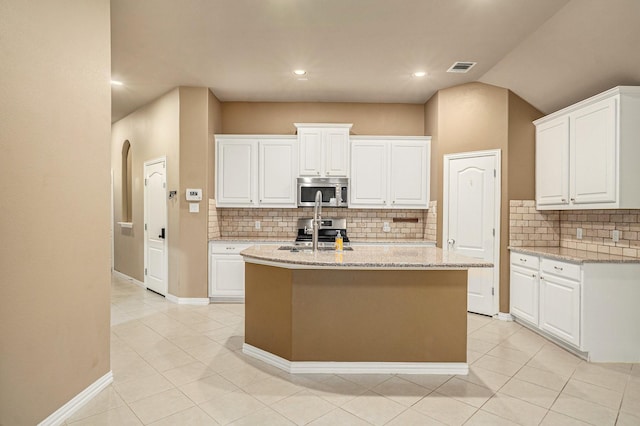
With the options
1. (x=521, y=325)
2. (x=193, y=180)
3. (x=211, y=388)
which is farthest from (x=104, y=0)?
(x=521, y=325)

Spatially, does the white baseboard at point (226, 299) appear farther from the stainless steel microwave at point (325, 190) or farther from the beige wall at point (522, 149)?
the beige wall at point (522, 149)

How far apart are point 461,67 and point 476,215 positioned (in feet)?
6.19

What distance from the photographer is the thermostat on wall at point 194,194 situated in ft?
16.5

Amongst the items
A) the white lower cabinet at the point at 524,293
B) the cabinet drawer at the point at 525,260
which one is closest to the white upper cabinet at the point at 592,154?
the cabinet drawer at the point at 525,260

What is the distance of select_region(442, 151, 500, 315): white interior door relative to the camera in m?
4.52

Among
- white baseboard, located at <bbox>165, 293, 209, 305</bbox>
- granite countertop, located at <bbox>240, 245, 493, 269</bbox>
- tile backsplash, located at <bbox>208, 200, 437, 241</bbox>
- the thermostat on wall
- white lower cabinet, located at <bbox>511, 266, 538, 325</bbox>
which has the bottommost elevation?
white baseboard, located at <bbox>165, 293, 209, 305</bbox>

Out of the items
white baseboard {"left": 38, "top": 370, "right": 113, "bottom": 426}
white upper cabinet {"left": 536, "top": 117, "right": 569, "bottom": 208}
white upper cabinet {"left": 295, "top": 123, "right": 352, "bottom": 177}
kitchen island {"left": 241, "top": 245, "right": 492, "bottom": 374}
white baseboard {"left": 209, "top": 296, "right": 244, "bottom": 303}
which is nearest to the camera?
white baseboard {"left": 38, "top": 370, "right": 113, "bottom": 426}

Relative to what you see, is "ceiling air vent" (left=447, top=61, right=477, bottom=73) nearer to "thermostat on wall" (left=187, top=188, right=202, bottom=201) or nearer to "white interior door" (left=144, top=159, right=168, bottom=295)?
"thermostat on wall" (left=187, top=188, right=202, bottom=201)

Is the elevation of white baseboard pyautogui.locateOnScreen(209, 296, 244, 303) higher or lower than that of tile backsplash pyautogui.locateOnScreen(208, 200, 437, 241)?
lower

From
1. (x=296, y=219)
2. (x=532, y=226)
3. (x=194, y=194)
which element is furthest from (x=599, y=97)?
(x=194, y=194)

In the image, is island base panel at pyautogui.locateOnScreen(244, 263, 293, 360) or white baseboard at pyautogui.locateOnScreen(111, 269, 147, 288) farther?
white baseboard at pyautogui.locateOnScreen(111, 269, 147, 288)

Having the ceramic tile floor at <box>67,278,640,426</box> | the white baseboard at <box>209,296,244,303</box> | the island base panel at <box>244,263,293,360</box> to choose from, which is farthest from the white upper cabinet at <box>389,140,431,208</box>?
the island base panel at <box>244,263,293,360</box>

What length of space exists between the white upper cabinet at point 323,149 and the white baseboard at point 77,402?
11.6ft

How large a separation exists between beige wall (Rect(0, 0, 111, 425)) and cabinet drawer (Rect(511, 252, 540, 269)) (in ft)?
13.8
